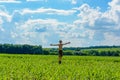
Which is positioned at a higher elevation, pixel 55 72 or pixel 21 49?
pixel 21 49

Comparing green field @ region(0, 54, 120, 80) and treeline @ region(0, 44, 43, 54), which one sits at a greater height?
treeline @ region(0, 44, 43, 54)

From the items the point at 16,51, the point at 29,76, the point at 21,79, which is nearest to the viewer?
the point at 21,79

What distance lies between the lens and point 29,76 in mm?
17969

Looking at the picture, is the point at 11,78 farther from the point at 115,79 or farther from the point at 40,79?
the point at 115,79

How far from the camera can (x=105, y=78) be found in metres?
18.5

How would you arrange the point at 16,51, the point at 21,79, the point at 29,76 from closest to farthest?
1. the point at 21,79
2. the point at 29,76
3. the point at 16,51

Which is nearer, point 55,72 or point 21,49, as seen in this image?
point 55,72

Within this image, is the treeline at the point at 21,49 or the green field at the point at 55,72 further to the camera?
the treeline at the point at 21,49

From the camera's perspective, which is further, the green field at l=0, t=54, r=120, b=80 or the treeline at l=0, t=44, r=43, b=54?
the treeline at l=0, t=44, r=43, b=54

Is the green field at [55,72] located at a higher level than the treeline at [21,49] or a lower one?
lower

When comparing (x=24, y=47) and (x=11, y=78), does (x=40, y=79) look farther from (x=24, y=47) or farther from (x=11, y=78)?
(x=24, y=47)

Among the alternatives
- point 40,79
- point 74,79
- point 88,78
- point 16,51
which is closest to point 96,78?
point 88,78

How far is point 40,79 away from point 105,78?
3632 millimetres

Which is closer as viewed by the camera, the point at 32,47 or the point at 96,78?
the point at 96,78
